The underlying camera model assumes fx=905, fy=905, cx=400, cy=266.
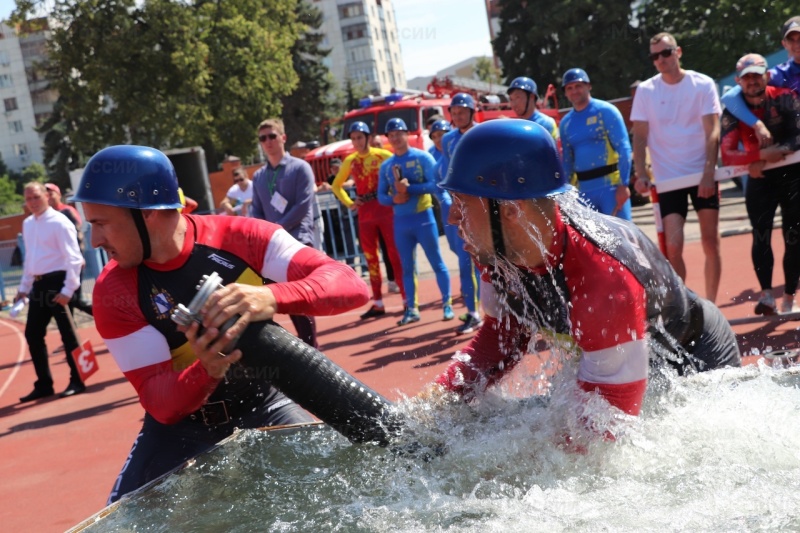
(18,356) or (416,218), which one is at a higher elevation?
(416,218)

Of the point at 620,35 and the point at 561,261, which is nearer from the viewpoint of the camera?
the point at 561,261

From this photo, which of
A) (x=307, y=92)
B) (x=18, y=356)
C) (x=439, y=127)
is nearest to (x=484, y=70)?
(x=307, y=92)

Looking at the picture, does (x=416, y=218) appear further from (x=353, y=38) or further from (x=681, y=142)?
(x=353, y=38)

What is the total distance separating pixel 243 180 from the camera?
1400cm

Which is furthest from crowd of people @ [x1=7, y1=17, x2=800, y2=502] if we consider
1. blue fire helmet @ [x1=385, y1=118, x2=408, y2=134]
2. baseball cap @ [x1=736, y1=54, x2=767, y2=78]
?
blue fire helmet @ [x1=385, y1=118, x2=408, y2=134]

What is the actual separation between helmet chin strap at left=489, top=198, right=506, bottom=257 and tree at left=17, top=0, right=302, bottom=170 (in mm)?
31583

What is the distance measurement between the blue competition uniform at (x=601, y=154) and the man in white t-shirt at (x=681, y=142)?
544 mm

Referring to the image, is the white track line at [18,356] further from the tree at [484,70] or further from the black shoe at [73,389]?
the tree at [484,70]

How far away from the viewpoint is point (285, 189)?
26.1 feet

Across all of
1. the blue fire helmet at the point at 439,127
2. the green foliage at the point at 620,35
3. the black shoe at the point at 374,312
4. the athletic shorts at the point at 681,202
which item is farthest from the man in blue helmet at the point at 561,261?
the green foliage at the point at 620,35

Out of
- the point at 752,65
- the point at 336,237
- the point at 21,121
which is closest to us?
the point at 752,65

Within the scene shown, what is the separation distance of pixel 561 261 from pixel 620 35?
46737 mm

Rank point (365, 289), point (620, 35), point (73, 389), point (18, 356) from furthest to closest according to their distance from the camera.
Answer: point (620, 35)
point (18, 356)
point (73, 389)
point (365, 289)

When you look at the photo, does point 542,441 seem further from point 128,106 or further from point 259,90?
point 259,90
